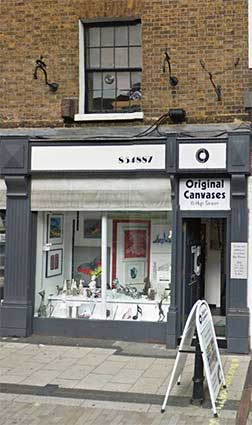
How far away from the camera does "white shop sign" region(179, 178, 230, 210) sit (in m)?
8.93

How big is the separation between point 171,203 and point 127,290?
1.84m

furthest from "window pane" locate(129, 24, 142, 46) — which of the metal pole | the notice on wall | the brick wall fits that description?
the metal pole

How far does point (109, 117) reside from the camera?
9523mm

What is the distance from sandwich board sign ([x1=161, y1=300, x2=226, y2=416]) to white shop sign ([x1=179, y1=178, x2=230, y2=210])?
9.16ft

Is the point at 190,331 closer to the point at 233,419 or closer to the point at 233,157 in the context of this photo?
the point at 233,419

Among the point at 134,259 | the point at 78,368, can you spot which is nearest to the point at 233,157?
the point at 134,259

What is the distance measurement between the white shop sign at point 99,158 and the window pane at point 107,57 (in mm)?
1602

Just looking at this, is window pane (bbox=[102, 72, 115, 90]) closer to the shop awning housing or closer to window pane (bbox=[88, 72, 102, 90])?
window pane (bbox=[88, 72, 102, 90])

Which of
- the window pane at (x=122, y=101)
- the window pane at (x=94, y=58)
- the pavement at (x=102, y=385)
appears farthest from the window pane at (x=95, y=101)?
the pavement at (x=102, y=385)

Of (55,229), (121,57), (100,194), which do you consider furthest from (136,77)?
(55,229)

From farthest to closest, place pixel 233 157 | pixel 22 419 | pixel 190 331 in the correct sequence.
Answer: pixel 233 157 → pixel 190 331 → pixel 22 419

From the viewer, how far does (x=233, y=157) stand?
869 cm

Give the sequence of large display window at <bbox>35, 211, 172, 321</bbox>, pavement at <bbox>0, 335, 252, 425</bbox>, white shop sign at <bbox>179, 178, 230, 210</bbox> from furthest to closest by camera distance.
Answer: large display window at <bbox>35, 211, 172, 321</bbox> → white shop sign at <bbox>179, 178, 230, 210</bbox> → pavement at <bbox>0, 335, 252, 425</bbox>

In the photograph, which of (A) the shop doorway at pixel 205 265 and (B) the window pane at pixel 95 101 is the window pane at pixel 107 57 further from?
(A) the shop doorway at pixel 205 265
